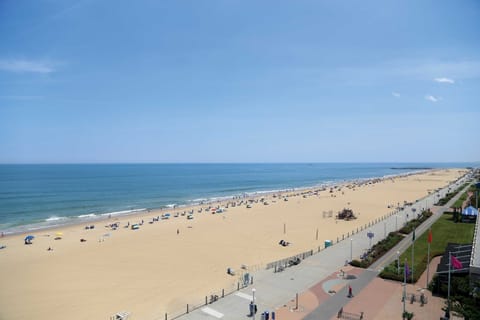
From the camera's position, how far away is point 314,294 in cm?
2006

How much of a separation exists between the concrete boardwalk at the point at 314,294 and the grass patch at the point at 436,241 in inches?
40.8

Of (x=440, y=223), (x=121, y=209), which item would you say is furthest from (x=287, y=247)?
(x=121, y=209)

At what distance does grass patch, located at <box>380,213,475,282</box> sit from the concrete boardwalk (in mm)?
1036

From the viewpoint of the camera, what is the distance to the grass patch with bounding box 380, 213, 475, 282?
23.0 meters

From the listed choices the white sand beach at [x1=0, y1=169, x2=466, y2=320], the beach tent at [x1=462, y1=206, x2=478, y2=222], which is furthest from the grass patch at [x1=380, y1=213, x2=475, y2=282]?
the white sand beach at [x1=0, y1=169, x2=466, y2=320]

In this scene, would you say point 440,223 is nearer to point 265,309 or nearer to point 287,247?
point 287,247

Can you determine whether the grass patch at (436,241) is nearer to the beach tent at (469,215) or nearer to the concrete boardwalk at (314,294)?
the concrete boardwalk at (314,294)

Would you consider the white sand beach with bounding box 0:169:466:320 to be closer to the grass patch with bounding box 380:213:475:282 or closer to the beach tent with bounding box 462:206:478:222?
the grass patch with bounding box 380:213:475:282

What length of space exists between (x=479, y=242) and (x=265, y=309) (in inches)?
724

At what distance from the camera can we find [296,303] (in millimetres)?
18547

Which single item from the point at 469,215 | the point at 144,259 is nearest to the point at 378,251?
the point at 469,215

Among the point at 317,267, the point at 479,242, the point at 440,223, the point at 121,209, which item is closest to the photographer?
the point at 479,242

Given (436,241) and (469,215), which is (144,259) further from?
(469,215)

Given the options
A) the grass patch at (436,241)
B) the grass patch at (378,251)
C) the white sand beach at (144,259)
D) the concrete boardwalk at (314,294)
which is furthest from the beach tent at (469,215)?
the concrete boardwalk at (314,294)
